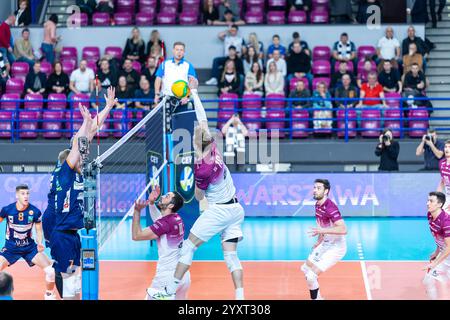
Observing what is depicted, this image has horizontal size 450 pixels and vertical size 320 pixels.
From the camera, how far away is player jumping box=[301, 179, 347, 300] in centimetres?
1355

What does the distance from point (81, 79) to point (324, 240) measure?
1237 centimetres

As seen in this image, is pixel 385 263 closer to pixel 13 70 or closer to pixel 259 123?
pixel 259 123

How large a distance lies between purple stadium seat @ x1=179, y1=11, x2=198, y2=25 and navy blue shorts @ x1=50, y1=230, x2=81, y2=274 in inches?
581

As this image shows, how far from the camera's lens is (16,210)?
14078 mm

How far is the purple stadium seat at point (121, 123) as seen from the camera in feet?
75.7

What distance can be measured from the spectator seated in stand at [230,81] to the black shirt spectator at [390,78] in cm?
363

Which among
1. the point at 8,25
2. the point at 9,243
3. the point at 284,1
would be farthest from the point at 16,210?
the point at 284,1

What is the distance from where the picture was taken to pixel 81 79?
24.7 metres

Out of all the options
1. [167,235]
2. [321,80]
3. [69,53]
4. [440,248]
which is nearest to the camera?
[167,235]

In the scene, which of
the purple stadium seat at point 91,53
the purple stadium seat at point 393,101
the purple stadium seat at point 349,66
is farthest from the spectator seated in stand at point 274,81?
the purple stadium seat at point 91,53

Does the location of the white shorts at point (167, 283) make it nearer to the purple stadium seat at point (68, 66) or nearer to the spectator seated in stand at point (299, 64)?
the spectator seated in stand at point (299, 64)

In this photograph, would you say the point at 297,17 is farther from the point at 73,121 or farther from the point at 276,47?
the point at 73,121

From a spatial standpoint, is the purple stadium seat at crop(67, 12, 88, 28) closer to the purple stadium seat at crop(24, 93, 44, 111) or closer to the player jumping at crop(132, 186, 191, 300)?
the purple stadium seat at crop(24, 93, 44, 111)

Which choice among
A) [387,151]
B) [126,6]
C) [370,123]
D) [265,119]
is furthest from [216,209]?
[126,6]
